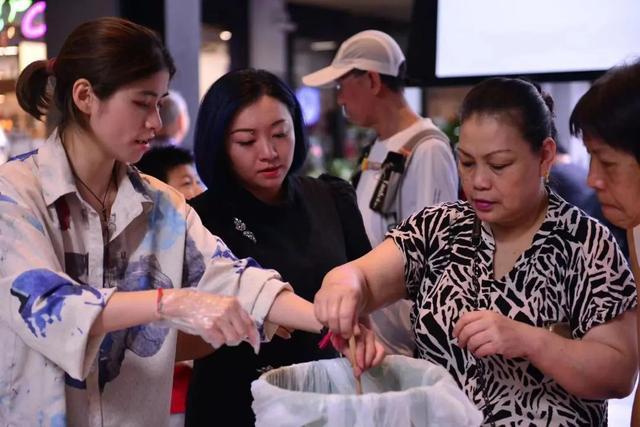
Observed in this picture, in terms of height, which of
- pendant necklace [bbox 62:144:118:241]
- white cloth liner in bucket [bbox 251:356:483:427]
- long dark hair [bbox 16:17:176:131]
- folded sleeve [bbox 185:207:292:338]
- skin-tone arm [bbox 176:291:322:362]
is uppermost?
long dark hair [bbox 16:17:176:131]

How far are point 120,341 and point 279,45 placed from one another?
9.27 metres

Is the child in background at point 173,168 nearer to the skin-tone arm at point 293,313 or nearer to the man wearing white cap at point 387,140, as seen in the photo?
the man wearing white cap at point 387,140

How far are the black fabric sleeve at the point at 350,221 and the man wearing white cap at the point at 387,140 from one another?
0.31 m

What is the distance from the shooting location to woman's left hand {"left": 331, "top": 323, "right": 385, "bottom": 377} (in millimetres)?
1391

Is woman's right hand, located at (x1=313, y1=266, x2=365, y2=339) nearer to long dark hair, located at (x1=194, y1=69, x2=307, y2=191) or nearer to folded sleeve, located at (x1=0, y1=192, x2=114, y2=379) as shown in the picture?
folded sleeve, located at (x1=0, y1=192, x2=114, y2=379)

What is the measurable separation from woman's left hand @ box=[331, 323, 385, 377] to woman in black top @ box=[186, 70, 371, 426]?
45 cm

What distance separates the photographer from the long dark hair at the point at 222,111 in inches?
76.0

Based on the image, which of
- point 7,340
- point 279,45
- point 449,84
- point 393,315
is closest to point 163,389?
point 7,340

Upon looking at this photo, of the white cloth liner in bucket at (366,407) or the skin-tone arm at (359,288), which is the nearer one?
the white cloth liner in bucket at (366,407)

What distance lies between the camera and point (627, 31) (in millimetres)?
2262

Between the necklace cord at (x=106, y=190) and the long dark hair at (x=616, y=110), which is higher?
the long dark hair at (x=616, y=110)

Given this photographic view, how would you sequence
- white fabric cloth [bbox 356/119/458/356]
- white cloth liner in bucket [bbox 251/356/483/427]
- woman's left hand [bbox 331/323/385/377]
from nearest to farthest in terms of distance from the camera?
white cloth liner in bucket [bbox 251/356/483/427], woman's left hand [bbox 331/323/385/377], white fabric cloth [bbox 356/119/458/356]

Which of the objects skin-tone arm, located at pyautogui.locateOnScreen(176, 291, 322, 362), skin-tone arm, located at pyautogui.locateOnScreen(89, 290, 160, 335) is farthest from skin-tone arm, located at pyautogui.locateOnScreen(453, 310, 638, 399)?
skin-tone arm, located at pyautogui.locateOnScreen(89, 290, 160, 335)

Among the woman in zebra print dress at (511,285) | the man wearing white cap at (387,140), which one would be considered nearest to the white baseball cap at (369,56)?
the man wearing white cap at (387,140)
